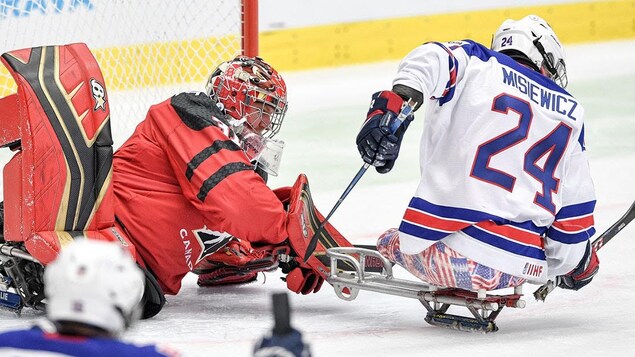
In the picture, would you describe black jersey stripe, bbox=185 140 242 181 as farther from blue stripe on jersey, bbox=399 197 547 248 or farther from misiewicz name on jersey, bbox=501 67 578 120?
misiewicz name on jersey, bbox=501 67 578 120

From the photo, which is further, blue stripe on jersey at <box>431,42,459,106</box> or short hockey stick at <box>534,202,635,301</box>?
short hockey stick at <box>534,202,635,301</box>

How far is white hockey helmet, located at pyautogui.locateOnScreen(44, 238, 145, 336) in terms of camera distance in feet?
5.21

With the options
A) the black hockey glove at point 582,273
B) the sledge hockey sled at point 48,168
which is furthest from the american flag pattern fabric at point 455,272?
the sledge hockey sled at point 48,168

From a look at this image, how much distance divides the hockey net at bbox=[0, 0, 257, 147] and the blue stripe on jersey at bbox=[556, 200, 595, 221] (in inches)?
77.3

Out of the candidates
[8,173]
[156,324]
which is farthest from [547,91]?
[8,173]

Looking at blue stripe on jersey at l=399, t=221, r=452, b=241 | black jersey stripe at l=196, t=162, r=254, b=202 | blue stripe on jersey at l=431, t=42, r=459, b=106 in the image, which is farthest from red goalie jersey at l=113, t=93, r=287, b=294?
blue stripe on jersey at l=431, t=42, r=459, b=106

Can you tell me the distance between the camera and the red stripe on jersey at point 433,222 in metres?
3.05

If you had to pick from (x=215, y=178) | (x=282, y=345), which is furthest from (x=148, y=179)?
(x=282, y=345)

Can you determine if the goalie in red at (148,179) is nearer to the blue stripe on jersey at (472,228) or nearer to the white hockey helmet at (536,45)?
the blue stripe on jersey at (472,228)

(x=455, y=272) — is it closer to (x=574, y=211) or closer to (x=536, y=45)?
(x=574, y=211)

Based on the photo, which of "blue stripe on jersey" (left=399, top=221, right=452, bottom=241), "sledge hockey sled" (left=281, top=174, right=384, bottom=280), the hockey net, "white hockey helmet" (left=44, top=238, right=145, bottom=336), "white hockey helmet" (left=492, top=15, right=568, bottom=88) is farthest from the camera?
the hockey net

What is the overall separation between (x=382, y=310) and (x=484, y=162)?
2.13 ft

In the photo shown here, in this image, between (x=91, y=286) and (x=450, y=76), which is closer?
(x=91, y=286)

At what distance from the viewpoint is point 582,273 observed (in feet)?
10.9
